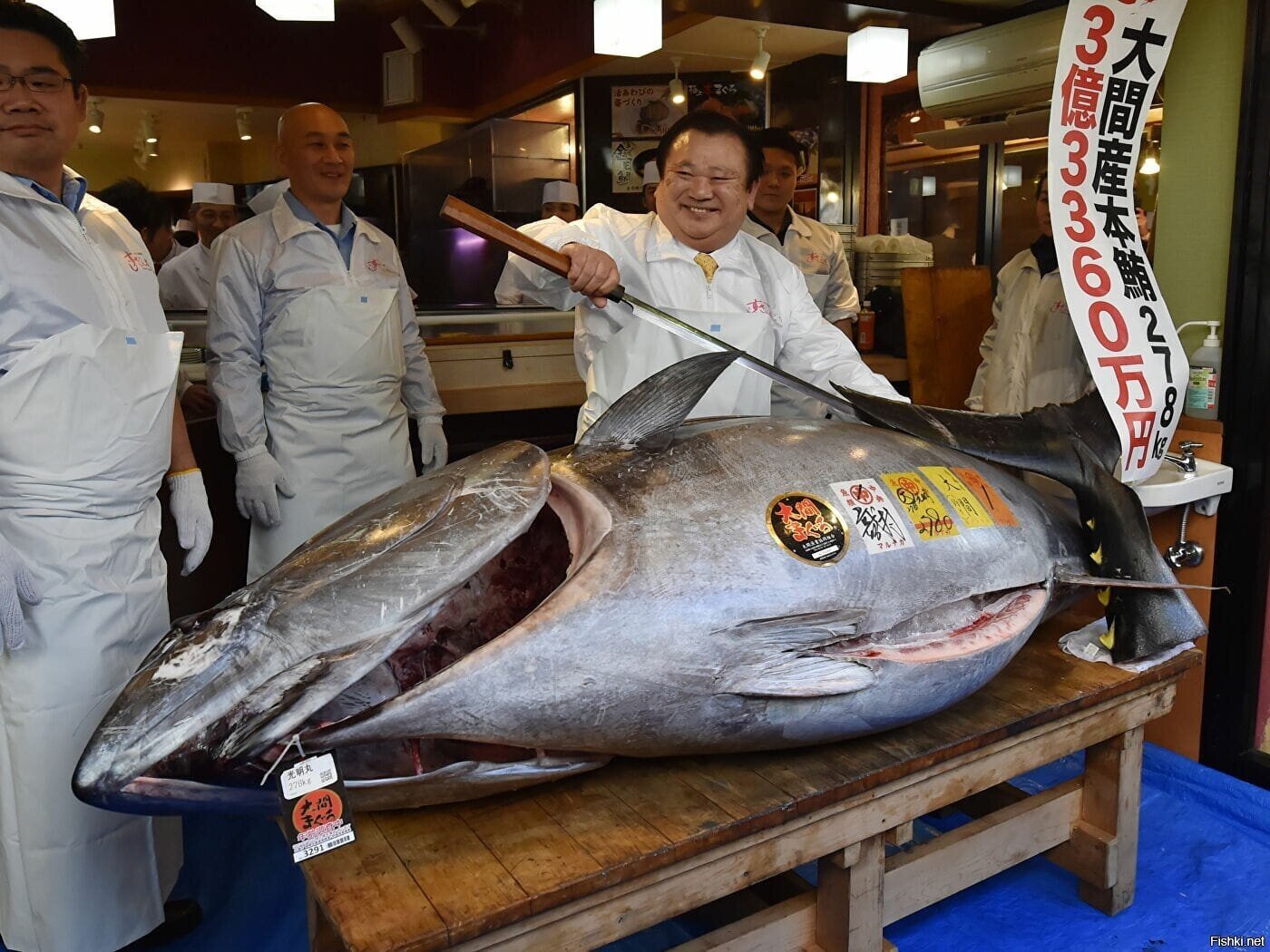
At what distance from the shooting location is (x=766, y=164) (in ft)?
15.8

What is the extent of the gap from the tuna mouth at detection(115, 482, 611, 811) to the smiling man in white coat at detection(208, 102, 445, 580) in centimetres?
159

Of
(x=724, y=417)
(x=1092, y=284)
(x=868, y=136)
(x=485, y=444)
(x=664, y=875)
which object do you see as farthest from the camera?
(x=868, y=136)

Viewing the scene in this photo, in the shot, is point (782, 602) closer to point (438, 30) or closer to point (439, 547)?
point (439, 547)

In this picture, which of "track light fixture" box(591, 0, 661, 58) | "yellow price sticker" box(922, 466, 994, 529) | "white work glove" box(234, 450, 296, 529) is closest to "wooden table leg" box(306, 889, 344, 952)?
"yellow price sticker" box(922, 466, 994, 529)

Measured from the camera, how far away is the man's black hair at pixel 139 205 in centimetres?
525

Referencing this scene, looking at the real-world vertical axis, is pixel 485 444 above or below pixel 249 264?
below

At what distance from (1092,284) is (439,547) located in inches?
73.7

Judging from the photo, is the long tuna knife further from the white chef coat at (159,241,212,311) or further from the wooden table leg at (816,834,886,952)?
the white chef coat at (159,241,212,311)

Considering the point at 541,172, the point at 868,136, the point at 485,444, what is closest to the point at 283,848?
the point at 485,444

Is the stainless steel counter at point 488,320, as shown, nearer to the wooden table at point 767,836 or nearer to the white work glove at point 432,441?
the white work glove at point 432,441

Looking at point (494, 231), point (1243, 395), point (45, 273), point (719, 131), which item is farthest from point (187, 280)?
point (1243, 395)

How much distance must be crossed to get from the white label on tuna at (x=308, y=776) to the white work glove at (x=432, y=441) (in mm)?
2219

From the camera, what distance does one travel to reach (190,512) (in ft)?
7.92

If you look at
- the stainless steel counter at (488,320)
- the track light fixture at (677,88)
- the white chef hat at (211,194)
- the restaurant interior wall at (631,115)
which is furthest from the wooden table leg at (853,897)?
the restaurant interior wall at (631,115)
